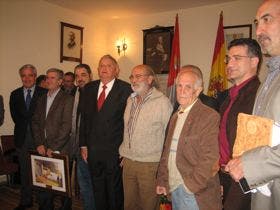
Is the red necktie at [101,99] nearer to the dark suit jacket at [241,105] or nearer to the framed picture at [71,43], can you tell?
the dark suit jacket at [241,105]

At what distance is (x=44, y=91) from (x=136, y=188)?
1.85 metres

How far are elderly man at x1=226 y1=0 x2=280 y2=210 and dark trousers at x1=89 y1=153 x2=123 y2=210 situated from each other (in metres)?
1.61

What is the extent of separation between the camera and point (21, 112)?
11.8 feet

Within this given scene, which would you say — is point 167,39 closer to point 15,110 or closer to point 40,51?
point 40,51

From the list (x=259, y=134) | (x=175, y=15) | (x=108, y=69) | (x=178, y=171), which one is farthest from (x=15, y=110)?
(x=175, y=15)

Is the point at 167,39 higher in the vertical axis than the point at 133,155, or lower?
higher

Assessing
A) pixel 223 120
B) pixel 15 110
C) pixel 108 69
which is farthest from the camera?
pixel 15 110

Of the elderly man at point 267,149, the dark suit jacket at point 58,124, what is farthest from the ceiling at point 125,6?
the elderly man at point 267,149

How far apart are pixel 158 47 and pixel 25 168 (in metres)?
3.71

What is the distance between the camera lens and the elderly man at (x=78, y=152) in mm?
2998

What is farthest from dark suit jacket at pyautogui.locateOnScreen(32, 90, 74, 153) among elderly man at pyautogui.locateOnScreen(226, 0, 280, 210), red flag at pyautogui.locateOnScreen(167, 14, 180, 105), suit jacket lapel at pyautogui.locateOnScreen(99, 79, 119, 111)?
red flag at pyautogui.locateOnScreen(167, 14, 180, 105)

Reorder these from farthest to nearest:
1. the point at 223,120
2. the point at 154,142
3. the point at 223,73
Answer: the point at 223,73 → the point at 154,142 → the point at 223,120

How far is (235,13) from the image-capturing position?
17.7 ft

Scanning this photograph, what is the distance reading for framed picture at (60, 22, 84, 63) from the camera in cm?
582
